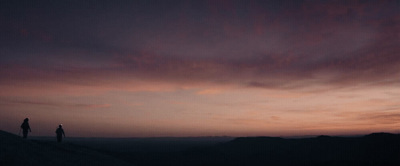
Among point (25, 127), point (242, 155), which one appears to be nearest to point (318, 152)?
point (242, 155)

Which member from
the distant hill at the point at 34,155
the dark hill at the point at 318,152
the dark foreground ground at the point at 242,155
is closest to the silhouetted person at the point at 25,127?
the dark foreground ground at the point at 242,155

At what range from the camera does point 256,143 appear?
105 metres

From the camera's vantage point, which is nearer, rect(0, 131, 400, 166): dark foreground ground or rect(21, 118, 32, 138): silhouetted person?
rect(0, 131, 400, 166): dark foreground ground

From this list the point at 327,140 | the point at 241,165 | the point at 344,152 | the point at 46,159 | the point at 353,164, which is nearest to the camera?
the point at 46,159

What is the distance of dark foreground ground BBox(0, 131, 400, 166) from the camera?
684 inches

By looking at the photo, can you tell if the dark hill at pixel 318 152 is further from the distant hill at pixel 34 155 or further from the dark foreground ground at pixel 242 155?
the distant hill at pixel 34 155

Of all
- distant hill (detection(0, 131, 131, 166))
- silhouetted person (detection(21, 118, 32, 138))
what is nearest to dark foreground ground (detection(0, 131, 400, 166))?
distant hill (detection(0, 131, 131, 166))

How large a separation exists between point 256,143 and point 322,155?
35.0 m

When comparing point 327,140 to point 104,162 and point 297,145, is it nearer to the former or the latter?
point 297,145

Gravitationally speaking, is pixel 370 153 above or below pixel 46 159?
below

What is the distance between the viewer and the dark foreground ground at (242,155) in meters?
17.4

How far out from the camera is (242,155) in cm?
8256

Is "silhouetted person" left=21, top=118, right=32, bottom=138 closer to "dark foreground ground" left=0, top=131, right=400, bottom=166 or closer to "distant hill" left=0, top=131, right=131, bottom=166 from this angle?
"dark foreground ground" left=0, top=131, right=400, bottom=166

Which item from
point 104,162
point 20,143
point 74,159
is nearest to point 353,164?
point 104,162
